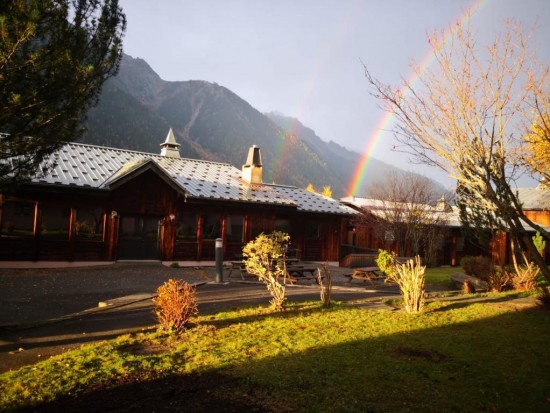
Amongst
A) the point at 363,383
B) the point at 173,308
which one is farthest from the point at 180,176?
the point at 363,383

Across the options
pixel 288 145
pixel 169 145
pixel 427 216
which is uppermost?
pixel 288 145

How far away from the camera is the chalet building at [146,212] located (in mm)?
16781

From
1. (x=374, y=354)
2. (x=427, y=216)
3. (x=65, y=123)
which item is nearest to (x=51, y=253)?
(x=65, y=123)

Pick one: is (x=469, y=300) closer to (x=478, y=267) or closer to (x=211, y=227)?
(x=478, y=267)

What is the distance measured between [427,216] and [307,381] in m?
24.5

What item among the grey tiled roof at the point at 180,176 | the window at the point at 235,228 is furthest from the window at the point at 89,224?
the window at the point at 235,228

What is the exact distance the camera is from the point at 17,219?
1658cm

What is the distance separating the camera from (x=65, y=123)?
8.02 metres

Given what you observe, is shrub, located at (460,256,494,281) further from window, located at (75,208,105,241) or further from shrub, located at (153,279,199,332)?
window, located at (75,208,105,241)

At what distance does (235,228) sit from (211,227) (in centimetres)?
143

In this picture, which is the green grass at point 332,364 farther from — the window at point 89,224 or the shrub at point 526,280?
the window at point 89,224

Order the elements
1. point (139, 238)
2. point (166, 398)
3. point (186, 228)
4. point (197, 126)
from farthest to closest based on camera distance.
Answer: point (197, 126)
point (186, 228)
point (139, 238)
point (166, 398)

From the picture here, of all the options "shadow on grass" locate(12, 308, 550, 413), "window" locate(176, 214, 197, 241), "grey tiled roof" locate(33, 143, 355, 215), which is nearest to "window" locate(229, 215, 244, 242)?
"grey tiled roof" locate(33, 143, 355, 215)

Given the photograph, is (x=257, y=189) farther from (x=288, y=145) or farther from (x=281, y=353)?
(x=288, y=145)
